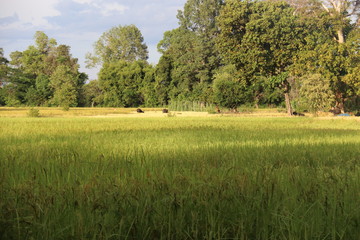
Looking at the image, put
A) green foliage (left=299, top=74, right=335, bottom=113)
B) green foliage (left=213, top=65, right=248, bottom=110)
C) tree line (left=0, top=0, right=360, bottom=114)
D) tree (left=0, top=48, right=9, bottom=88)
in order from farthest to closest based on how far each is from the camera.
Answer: tree (left=0, top=48, right=9, bottom=88) < green foliage (left=213, top=65, right=248, bottom=110) < tree line (left=0, top=0, right=360, bottom=114) < green foliage (left=299, top=74, right=335, bottom=113)

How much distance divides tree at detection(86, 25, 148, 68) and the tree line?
0.26 meters

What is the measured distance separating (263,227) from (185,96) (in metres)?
56.7

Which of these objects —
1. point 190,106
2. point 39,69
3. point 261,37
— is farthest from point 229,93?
point 39,69

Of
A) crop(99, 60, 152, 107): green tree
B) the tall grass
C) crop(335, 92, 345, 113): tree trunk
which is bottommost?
the tall grass

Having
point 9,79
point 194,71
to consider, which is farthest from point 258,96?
point 9,79

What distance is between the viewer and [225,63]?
53812mm

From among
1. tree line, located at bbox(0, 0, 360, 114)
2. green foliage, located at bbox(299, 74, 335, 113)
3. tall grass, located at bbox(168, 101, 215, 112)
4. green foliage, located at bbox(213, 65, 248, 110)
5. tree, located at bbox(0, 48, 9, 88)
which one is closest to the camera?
green foliage, located at bbox(299, 74, 335, 113)

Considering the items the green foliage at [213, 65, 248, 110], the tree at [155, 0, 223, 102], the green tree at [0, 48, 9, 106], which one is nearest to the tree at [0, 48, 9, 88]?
the green tree at [0, 48, 9, 106]

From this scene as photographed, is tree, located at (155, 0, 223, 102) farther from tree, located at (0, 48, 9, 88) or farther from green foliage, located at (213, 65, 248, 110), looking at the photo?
tree, located at (0, 48, 9, 88)

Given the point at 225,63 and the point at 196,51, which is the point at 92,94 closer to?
the point at 196,51

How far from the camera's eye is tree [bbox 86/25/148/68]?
81.3 metres

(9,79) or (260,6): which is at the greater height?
(260,6)

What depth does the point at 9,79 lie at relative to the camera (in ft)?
230

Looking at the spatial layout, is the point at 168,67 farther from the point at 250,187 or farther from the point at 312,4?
the point at 250,187
